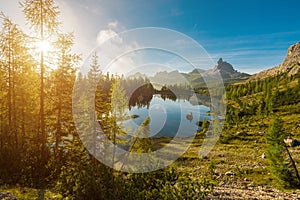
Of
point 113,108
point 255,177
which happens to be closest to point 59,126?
point 113,108

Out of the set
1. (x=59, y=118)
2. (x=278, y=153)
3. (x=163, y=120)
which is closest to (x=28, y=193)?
(x=59, y=118)

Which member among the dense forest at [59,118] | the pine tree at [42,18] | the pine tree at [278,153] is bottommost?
the pine tree at [278,153]

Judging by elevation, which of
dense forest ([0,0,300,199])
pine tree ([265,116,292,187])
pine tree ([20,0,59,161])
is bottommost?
pine tree ([265,116,292,187])

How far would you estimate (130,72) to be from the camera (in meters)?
9.56

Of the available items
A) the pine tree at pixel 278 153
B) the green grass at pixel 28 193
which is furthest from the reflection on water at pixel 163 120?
the pine tree at pixel 278 153

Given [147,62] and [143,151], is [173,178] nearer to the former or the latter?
[143,151]

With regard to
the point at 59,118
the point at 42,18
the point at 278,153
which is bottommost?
the point at 278,153

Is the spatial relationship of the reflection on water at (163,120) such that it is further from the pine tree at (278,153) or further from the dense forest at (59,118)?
the pine tree at (278,153)

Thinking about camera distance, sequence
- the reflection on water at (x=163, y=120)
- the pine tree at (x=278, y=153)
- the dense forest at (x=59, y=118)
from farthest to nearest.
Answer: the pine tree at (x=278, y=153) → the reflection on water at (x=163, y=120) → the dense forest at (x=59, y=118)

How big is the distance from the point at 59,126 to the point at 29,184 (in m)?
5.93

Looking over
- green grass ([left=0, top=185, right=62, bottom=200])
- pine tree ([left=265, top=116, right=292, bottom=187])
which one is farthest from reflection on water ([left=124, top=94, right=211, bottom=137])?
pine tree ([left=265, top=116, right=292, bottom=187])

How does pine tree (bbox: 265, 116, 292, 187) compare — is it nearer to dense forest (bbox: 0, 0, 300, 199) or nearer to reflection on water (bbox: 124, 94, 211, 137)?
dense forest (bbox: 0, 0, 300, 199)

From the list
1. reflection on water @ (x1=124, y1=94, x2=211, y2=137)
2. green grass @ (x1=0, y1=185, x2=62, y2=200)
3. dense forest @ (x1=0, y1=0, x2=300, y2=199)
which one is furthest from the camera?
reflection on water @ (x1=124, y1=94, x2=211, y2=137)

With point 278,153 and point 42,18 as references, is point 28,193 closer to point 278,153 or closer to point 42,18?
point 42,18
